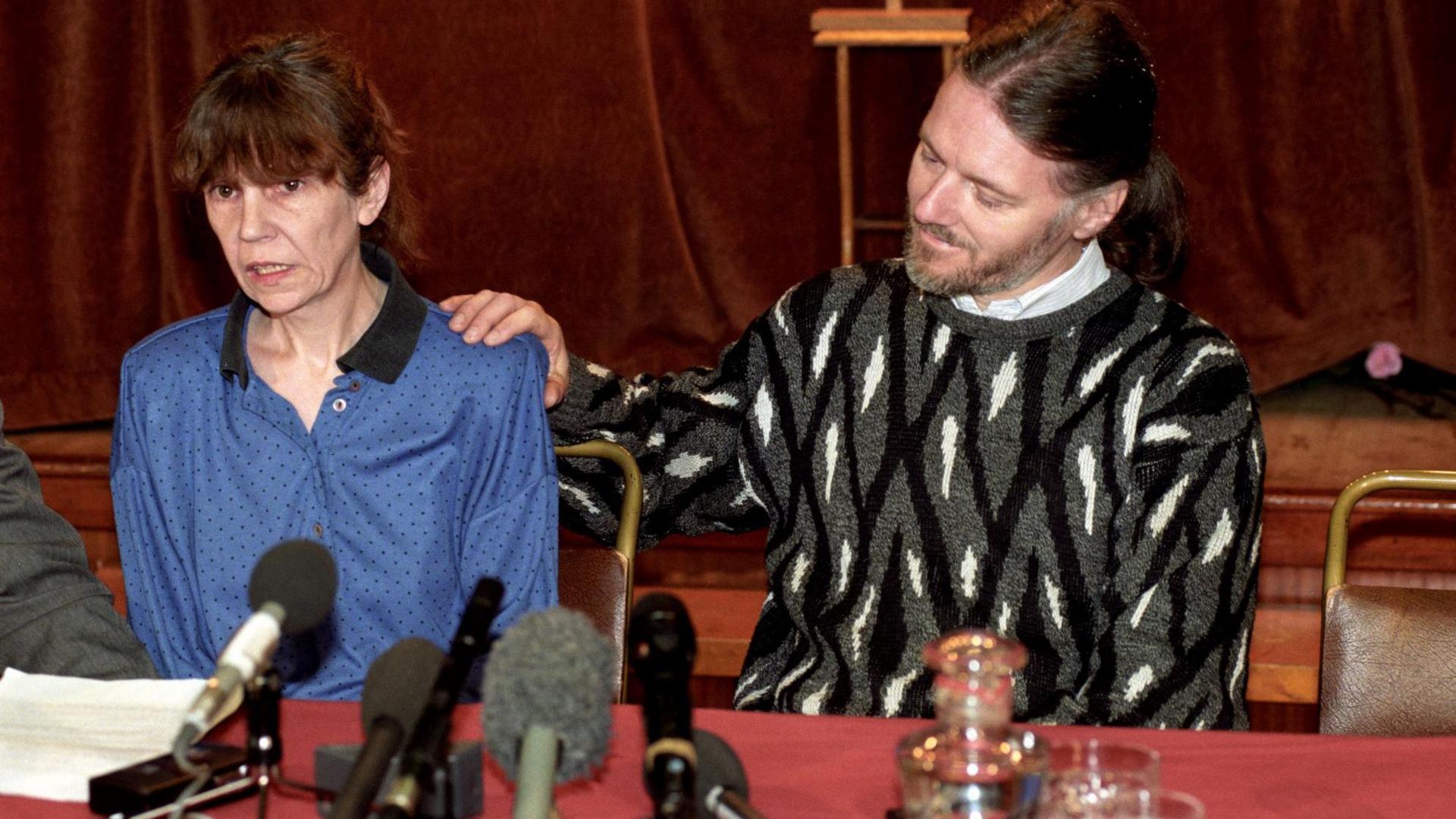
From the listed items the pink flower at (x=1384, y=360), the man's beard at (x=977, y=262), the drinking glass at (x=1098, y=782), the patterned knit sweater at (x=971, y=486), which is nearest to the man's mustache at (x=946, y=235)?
the man's beard at (x=977, y=262)

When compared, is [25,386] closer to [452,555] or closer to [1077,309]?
[452,555]

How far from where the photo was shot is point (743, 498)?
2.44 metres

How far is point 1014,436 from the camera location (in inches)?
87.9

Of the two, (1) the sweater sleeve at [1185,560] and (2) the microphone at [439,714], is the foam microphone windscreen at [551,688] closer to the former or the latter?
(2) the microphone at [439,714]

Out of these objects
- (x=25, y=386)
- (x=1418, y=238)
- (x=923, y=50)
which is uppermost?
(x=923, y=50)

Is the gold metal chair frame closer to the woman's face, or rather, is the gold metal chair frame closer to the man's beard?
the man's beard

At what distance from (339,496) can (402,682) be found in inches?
36.2

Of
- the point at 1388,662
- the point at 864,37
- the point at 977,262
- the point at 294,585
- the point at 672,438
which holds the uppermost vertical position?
the point at 864,37

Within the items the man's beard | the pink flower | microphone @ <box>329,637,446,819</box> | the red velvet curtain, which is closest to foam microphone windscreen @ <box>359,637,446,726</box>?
microphone @ <box>329,637,446,819</box>

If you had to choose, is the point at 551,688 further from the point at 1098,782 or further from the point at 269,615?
the point at 1098,782

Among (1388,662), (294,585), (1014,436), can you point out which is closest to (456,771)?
(294,585)

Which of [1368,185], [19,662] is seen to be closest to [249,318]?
[19,662]

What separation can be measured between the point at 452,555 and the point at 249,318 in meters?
0.44

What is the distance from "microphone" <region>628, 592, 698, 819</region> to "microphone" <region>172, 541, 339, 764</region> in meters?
0.25
